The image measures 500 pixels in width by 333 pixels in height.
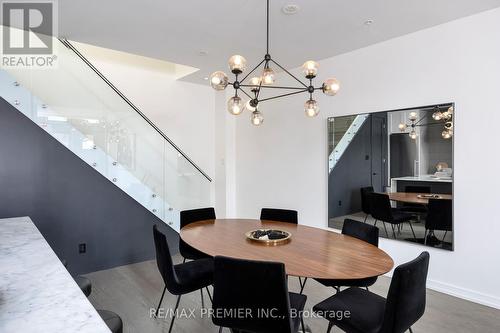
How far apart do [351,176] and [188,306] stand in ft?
8.64

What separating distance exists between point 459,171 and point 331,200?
1594 millimetres

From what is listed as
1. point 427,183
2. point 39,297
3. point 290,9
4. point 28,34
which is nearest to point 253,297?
point 39,297

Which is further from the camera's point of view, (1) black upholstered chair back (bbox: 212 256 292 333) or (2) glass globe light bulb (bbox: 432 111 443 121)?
(2) glass globe light bulb (bbox: 432 111 443 121)

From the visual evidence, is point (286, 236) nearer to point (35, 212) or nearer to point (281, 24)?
point (281, 24)

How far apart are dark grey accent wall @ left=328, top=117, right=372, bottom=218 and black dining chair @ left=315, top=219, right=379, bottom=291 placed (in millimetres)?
1318

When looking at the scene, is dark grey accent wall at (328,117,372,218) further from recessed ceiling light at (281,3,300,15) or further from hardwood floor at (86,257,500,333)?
recessed ceiling light at (281,3,300,15)

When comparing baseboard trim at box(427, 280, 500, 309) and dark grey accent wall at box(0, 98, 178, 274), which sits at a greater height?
dark grey accent wall at box(0, 98, 178, 274)

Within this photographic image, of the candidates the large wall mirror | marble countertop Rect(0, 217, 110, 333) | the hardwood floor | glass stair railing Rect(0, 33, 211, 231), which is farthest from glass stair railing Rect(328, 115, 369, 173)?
marble countertop Rect(0, 217, 110, 333)

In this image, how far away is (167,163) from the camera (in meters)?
4.34

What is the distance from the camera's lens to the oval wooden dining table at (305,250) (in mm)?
1743

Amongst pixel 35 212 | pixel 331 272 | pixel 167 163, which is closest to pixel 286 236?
pixel 331 272

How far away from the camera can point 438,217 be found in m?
3.22

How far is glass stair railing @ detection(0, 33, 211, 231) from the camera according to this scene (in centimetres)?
334

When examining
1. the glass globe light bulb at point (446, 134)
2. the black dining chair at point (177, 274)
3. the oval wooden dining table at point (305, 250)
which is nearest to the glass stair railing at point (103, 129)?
the oval wooden dining table at point (305, 250)
